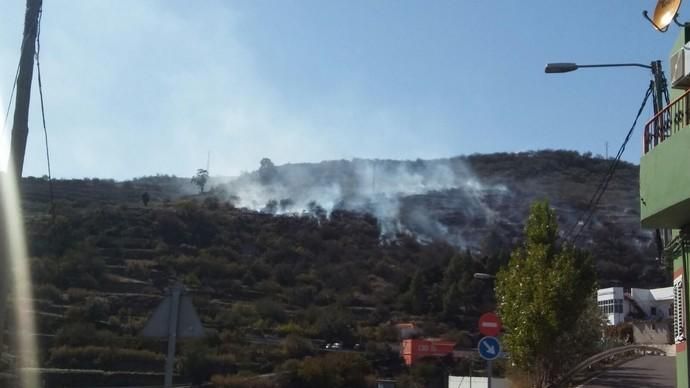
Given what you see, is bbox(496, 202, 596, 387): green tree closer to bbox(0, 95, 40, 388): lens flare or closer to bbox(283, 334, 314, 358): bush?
bbox(0, 95, 40, 388): lens flare

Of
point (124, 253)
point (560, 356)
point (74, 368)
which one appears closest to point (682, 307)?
point (560, 356)

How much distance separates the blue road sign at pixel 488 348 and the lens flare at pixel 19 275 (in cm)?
877

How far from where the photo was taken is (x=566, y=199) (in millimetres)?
128000

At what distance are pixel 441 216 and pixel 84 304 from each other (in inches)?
2803

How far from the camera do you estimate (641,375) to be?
2909 centimetres

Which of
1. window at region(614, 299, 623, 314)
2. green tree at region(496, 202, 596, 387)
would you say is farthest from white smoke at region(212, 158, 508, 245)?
green tree at region(496, 202, 596, 387)

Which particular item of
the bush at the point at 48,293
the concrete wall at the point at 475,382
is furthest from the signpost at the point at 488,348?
the bush at the point at 48,293

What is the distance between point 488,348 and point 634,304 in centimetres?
4722

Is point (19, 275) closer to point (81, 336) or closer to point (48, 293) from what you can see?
point (81, 336)

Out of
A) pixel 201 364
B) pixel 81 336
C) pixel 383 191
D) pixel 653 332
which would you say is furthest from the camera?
pixel 383 191

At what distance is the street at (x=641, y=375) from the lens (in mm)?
26781

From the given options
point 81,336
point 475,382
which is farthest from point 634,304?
point 81,336

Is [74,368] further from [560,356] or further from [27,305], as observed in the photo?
[560,356]

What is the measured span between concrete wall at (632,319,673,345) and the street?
8.12 meters
